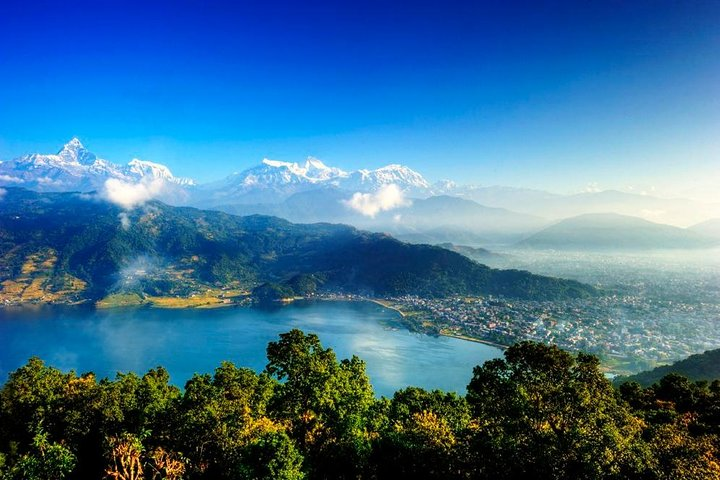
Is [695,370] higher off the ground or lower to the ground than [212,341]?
higher

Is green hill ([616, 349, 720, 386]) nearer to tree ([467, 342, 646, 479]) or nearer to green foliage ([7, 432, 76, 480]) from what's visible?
tree ([467, 342, 646, 479])

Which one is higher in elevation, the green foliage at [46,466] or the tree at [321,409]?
the tree at [321,409]

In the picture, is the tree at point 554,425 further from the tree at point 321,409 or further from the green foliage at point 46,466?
the green foliage at point 46,466

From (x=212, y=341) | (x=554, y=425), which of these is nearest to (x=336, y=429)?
(x=554, y=425)

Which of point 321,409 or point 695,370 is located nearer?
point 321,409

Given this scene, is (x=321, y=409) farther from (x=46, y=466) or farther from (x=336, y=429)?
(x=46, y=466)

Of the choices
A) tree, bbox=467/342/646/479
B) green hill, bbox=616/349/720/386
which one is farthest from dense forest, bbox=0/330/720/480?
green hill, bbox=616/349/720/386

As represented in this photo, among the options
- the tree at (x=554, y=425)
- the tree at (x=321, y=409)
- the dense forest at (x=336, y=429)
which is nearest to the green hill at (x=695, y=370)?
the dense forest at (x=336, y=429)
